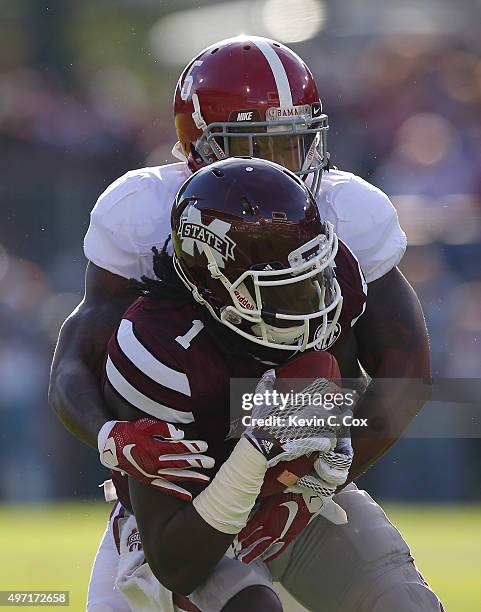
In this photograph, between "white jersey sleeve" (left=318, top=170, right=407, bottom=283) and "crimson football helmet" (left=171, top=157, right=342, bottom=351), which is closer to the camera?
"crimson football helmet" (left=171, top=157, right=342, bottom=351)

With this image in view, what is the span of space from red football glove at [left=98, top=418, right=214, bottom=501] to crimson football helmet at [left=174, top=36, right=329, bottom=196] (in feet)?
2.32

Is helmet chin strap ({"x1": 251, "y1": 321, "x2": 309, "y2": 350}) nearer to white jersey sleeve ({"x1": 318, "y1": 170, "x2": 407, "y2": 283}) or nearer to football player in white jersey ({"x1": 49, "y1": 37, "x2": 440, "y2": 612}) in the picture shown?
football player in white jersey ({"x1": 49, "y1": 37, "x2": 440, "y2": 612})

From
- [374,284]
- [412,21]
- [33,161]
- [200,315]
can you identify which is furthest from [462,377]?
[200,315]

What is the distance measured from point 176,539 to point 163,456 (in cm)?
13

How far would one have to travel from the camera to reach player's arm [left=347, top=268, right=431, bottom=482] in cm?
242

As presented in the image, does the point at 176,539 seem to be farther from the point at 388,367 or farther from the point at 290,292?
the point at 388,367

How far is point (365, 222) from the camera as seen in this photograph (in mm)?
2512

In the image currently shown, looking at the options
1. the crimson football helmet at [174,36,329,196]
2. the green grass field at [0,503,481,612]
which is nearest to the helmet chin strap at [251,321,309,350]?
the crimson football helmet at [174,36,329,196]

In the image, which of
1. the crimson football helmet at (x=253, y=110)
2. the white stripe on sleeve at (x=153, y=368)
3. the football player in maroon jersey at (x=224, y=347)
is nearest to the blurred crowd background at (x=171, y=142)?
the crimson football helmet at (x=253, y=110)

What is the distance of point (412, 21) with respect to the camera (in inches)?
235

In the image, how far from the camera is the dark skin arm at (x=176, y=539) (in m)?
2.00

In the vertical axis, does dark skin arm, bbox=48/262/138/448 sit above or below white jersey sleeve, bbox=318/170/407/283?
below

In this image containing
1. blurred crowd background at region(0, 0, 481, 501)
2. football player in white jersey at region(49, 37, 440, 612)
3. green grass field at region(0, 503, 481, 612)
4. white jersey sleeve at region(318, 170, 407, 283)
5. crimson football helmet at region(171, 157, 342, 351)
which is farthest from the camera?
blurred crowd background at region(0, 0, 481, 501)

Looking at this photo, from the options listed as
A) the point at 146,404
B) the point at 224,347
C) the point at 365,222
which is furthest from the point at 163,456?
the point at 365,222
